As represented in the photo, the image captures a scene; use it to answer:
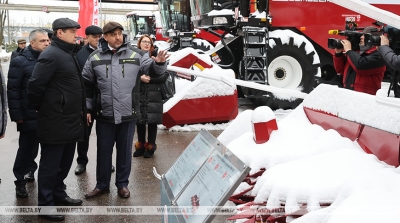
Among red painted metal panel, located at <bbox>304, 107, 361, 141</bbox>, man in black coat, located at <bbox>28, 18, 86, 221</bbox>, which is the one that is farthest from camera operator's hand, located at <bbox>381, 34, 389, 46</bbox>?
man in black coat, located at <bbox>28, 18, 86, 221</bbox>

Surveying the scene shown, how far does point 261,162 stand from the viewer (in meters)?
2.76

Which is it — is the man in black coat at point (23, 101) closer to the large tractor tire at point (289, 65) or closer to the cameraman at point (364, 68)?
the cameraman at point (364, 68)

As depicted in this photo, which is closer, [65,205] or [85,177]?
[65,205]

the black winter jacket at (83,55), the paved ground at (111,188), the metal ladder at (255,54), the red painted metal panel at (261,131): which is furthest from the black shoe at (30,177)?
the metal ladder at (255,54)

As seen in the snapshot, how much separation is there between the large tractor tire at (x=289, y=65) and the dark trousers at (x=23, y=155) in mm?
6136

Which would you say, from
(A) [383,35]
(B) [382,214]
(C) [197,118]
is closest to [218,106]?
(C) [197,118]

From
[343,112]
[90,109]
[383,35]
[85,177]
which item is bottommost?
[85,177]

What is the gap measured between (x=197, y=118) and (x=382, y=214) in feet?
21.0

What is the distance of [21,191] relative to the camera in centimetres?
478

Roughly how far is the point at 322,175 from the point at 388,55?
63.1 inches

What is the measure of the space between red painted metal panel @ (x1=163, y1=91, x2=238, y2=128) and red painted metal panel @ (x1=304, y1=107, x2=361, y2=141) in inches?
185

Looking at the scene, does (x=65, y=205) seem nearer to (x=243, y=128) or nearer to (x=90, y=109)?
(x=90, y=109)

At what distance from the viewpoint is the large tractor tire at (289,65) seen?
10.3m

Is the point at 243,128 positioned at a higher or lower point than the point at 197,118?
higher
